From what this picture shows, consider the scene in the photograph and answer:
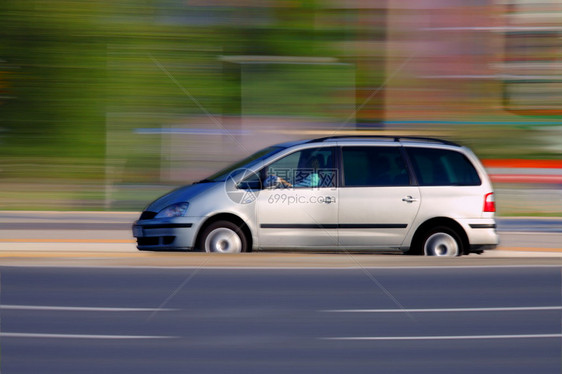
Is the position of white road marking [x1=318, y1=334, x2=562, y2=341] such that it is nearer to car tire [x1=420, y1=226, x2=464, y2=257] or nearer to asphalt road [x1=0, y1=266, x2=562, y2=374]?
asphalt road [x1=0, y1=266, x2=562, y2=374]

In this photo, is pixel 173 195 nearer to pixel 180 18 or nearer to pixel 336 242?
pixel 336 242

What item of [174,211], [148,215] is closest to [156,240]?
[148,215]

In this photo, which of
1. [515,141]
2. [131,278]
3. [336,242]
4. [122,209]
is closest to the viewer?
[131,278]

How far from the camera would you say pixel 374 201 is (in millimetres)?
10406

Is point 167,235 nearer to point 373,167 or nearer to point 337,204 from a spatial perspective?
point 337,204

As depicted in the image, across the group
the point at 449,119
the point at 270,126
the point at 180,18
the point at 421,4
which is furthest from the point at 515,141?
Answer: the point at 180,18

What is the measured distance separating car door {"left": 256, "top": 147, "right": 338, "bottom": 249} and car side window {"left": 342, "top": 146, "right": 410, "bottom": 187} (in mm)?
238

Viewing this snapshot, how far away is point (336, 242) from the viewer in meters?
10.4

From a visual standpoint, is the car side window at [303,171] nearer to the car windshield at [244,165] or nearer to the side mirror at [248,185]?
the side mirror at [248,185]

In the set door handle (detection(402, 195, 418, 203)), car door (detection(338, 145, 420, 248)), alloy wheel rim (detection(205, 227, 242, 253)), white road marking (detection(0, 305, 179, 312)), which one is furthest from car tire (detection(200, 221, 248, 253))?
white road marking (detection(0, 305, 179, 312))

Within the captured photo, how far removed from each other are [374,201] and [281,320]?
3.72 metres

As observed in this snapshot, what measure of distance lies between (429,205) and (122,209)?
9397 millimetres

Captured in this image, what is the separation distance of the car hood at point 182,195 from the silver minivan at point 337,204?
0.02 m

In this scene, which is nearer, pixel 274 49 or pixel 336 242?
pixel 336 242
